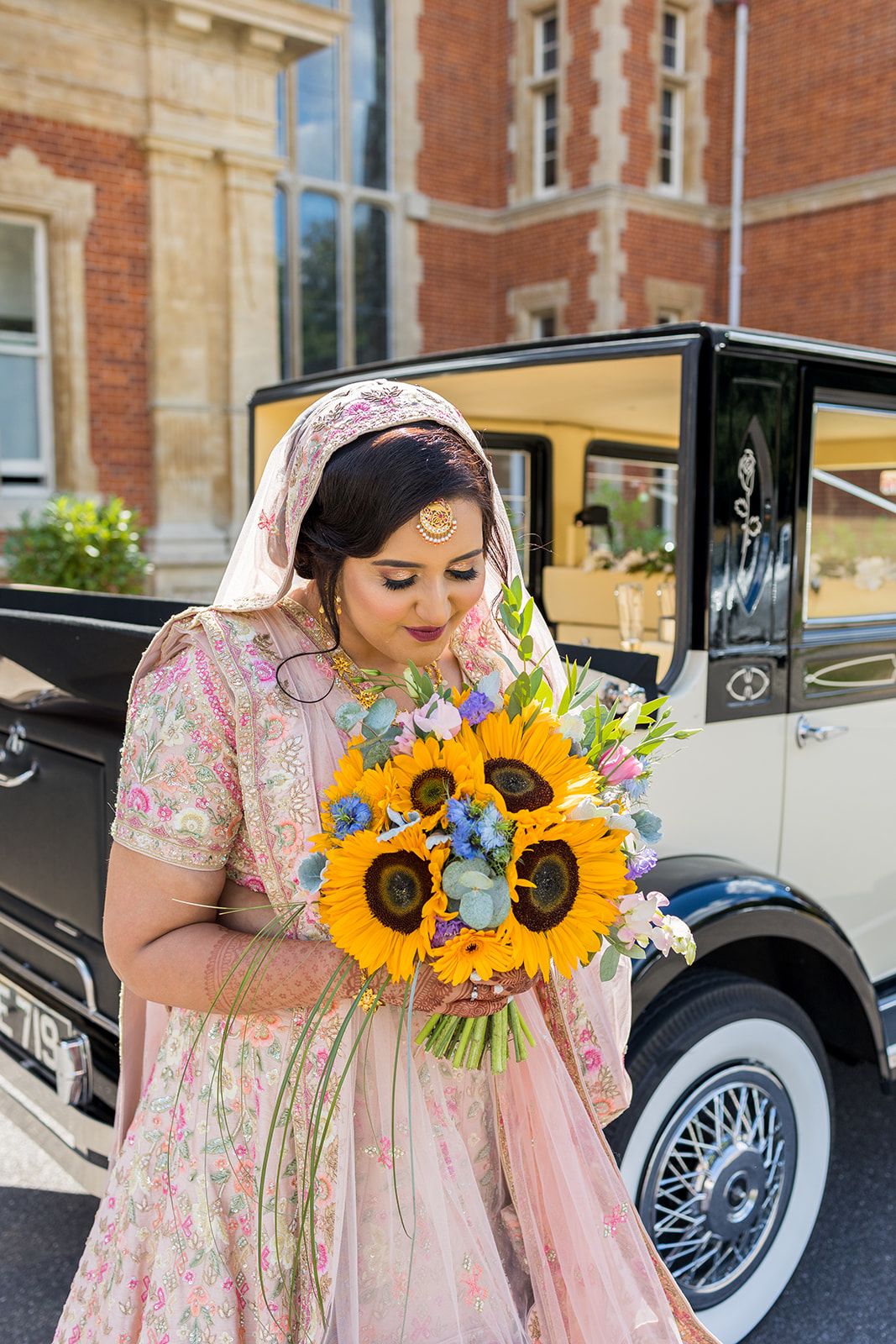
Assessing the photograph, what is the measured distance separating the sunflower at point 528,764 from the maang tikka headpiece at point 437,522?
257 millimetres

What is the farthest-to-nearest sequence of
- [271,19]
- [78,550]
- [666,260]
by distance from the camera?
1. [666,260]
2. [271,19]
3. [78,550]

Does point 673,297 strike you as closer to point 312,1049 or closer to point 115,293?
point 115,293

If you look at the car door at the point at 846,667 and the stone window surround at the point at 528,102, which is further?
the stone window surround at the point at 528,102

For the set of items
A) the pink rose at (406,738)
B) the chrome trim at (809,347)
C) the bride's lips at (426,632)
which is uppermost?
the chrome trim at (809,347)

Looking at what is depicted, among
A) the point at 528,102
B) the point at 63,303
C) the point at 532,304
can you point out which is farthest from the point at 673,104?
the point at 63,303

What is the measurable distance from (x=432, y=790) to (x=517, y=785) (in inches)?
4.0

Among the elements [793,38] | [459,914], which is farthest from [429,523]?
[793,38]

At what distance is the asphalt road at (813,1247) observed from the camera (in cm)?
272

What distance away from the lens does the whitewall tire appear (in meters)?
2.31

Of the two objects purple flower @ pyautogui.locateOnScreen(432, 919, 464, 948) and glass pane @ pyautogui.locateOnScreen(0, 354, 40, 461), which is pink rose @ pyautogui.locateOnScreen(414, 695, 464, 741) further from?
glass pane @ pyautogui.locateOnScreen(0, 354, 40, 461)

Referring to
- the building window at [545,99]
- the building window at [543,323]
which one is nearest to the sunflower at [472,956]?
the building window at [543,323]

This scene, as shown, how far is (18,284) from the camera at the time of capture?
9.69m

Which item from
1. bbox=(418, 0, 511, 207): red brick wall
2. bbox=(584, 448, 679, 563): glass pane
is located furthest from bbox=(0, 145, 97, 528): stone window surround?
bbox=(418, 0, 511, 207): red brick wall

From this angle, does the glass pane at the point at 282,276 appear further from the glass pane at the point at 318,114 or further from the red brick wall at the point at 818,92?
the red brick wall at the point at 818,92
